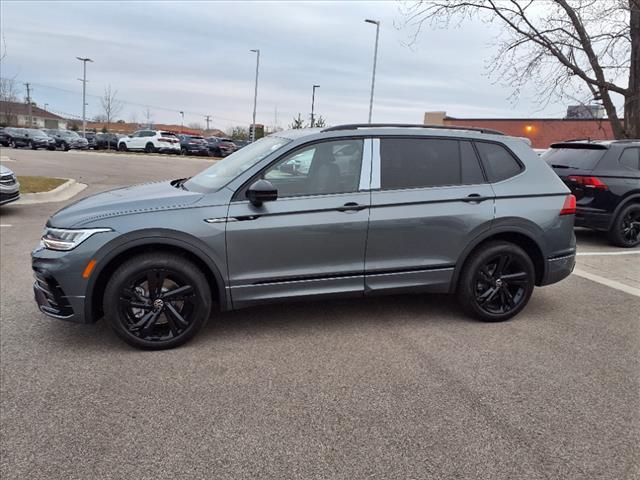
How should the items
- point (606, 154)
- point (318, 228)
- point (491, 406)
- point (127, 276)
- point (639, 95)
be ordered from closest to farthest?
point (491, 406) → point (127, 276) → point (318, 228) → point (606, 154) → point (639, 95)

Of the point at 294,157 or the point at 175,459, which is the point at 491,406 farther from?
the point at 294,157

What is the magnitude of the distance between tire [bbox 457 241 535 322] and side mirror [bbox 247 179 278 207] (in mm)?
1881

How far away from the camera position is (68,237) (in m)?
3.71

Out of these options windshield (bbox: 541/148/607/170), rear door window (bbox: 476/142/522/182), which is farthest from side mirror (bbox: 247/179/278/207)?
windshield (bbox: 541/148/607/170)

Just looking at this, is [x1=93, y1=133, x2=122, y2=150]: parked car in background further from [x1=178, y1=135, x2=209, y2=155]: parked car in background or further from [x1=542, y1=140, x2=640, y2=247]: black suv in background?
[x1=542, y1=140, x2=640, y2=247]: black suv in background

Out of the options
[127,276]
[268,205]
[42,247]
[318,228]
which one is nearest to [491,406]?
[318,228]

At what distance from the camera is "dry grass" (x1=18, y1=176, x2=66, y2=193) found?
12.5 meters

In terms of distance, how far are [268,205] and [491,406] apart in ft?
6.89

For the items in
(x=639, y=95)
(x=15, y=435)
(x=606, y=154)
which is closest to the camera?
(x=15, y=435)

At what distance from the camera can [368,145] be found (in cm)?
429

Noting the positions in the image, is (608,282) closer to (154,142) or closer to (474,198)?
(474,198)

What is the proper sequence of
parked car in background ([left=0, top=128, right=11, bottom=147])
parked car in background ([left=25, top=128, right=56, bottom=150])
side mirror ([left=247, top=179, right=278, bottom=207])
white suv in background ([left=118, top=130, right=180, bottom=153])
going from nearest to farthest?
side mirror ([left=247, top=179, right=278, bottom=207]), parked car in background ([left=25, top=128, right=56, bottom=150]), parked car in background ([left=0, top=128, right=11, bottom=147]), white suv in background ([left=118, top=130, right=180, bottom=153])

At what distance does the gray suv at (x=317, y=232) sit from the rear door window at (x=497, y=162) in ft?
0.03

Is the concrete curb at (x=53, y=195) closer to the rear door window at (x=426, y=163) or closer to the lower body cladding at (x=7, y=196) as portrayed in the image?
the lower body cladding at (x=7, y=196)
